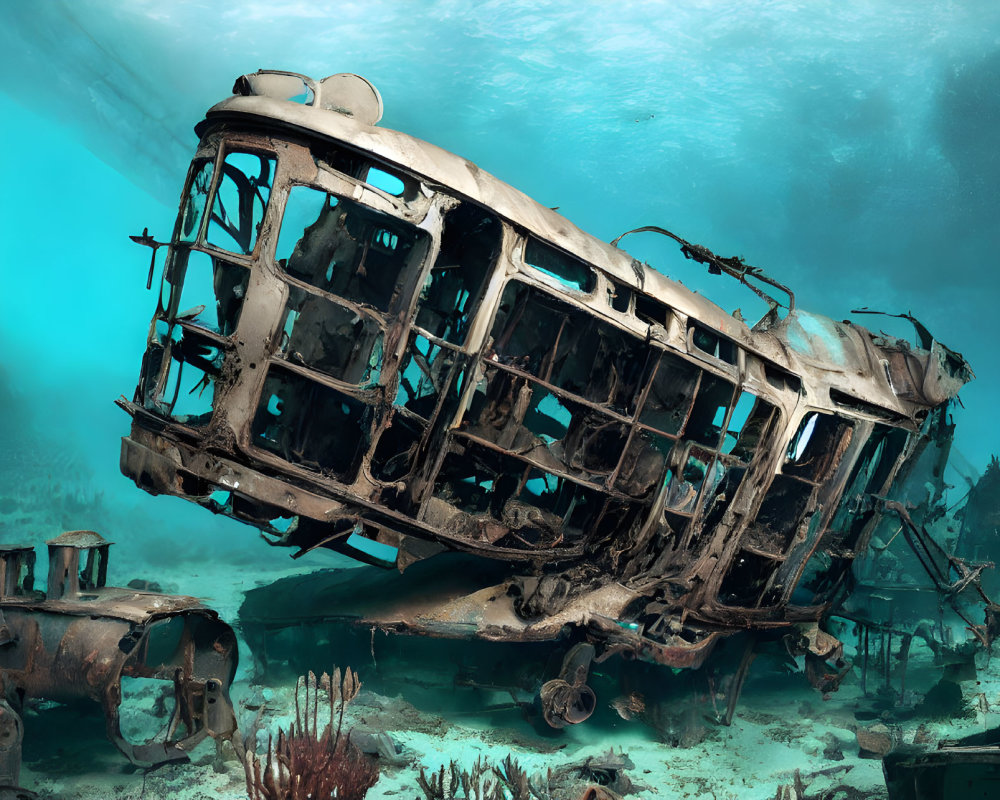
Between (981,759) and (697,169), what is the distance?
64256 millimetres

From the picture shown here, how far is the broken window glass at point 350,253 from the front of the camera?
6.90 metres

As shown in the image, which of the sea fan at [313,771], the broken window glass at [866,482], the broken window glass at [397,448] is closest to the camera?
the sea fan at [313,771]

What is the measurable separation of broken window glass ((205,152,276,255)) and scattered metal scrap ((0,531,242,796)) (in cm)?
316

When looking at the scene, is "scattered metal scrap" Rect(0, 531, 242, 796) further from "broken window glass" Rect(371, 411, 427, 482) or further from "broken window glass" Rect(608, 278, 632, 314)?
"broken window glass" Rect(608, 278, 632, 314)

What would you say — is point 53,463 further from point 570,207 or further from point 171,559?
point 570,207

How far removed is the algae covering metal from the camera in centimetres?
555

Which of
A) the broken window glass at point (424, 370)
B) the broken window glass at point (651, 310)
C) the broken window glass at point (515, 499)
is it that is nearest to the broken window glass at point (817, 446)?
the broken window glass at point (651, 310)

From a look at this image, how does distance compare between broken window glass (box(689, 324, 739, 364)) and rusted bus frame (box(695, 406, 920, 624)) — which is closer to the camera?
broken window glass (box(689, 324, 739, 364))

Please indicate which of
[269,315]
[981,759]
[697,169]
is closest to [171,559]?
[269,315]

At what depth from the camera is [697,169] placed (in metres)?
62.8

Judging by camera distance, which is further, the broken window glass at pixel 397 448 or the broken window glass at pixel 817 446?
the broken window glass at pixel 817 446

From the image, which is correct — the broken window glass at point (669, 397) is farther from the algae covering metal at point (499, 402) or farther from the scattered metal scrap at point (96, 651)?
the scattered metal scrap at point (96, 651)

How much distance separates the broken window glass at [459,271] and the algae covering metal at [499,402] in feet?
0.11

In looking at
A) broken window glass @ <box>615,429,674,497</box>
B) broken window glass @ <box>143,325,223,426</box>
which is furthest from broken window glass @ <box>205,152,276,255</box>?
broken window glass @ <box>615,429,674,497</box>
